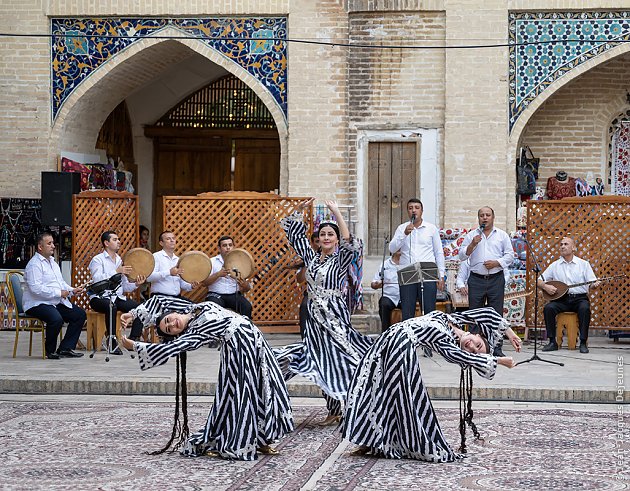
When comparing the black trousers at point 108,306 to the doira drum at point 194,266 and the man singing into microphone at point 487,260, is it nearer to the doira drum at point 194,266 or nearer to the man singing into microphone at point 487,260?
the doira drum at point 194,266

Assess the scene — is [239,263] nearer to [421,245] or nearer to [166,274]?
[166,274]

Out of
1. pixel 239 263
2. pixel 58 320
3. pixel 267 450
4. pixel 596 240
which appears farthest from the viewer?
pixel 596 240

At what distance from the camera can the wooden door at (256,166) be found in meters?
19.7

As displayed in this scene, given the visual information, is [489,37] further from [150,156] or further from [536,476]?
[536,476]

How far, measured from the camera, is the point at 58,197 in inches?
566

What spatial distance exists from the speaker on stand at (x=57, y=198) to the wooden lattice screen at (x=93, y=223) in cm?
54

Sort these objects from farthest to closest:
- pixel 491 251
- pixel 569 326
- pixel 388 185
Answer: pixel 388 185
pixel 569 326
pixel 491 251

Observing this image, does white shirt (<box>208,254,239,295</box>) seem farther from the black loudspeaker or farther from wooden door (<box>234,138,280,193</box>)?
wooden door (<box>234,138,280,193</box>)

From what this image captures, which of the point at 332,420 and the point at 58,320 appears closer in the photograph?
the point at 332,420

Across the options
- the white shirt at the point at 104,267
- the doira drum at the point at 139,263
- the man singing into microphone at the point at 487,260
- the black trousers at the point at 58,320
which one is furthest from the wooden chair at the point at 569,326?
the black trousers at the point at 58,320

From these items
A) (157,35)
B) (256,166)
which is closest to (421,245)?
(157,35)

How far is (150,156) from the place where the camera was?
64.3ft

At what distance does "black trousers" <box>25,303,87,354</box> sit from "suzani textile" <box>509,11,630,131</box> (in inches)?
249

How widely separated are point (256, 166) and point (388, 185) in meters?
4.20
